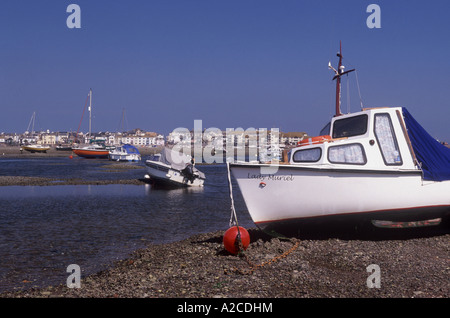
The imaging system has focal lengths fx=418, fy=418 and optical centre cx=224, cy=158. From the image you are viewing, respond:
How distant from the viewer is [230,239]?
433 inches

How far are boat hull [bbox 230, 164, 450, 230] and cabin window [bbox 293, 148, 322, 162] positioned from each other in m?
0.89

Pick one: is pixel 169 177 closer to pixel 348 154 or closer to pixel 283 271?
pixel 348 154

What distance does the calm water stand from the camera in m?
11.7

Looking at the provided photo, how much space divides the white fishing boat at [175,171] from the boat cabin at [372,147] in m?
22.4

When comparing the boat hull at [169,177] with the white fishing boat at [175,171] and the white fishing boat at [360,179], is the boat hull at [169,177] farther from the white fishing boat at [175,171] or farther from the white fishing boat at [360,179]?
the white fishing boat at [360,179]

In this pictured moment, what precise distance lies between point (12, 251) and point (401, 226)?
1181 cm

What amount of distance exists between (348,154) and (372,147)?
2.36 feet

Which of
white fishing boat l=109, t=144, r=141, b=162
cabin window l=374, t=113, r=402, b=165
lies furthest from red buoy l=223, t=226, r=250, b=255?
white fishing boat l=109, t=144, r=141, b=162

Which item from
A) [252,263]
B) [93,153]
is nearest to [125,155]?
[93,153]

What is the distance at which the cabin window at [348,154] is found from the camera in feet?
39.1

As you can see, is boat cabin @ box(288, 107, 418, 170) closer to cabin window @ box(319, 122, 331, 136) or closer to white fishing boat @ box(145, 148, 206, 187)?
cabin window @ box(319, 122, 331, 136)

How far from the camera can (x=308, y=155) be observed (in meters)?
12.5
